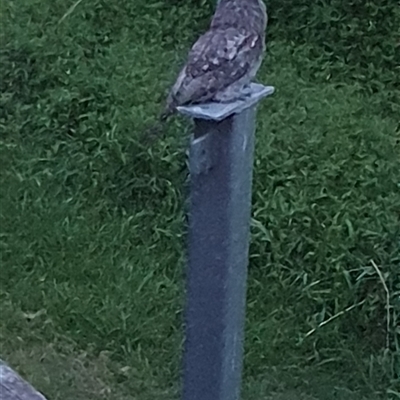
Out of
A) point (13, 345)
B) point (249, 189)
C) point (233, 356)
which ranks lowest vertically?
point (13, 345)

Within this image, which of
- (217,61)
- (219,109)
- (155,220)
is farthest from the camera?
(155,220)

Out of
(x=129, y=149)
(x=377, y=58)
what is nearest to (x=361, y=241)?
(x=129, y=149)

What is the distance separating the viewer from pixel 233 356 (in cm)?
229

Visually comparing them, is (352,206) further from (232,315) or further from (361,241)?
(232,315)

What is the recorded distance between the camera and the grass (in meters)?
3.97

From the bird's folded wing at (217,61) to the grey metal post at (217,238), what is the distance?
211 millimetres

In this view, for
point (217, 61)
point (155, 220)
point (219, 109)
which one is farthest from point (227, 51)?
point (155, 220)

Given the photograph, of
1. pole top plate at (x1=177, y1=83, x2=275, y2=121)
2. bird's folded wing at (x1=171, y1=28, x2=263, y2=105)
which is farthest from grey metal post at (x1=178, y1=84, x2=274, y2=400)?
bird's folded wing at (x1=171, y1=28, x2=263, y2=105)

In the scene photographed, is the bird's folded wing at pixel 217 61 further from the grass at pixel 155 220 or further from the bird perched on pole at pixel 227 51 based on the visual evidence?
the grass at pixel 155 220

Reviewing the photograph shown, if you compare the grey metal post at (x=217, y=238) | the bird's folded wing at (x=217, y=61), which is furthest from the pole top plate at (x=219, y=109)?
the bird's folded wing at (x=217, y=61)

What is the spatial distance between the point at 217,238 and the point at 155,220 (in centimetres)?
242

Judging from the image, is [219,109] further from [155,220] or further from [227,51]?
[155,220]

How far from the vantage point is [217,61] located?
8.66 feet

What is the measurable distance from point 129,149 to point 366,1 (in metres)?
1.53
